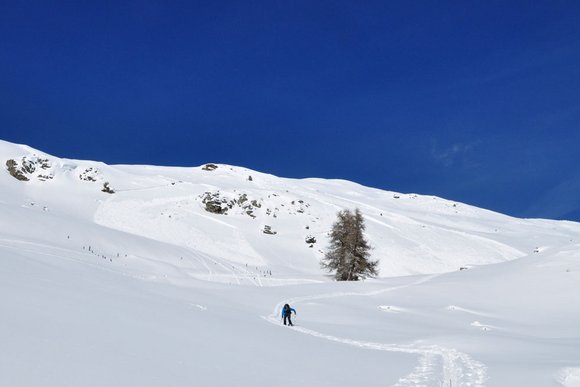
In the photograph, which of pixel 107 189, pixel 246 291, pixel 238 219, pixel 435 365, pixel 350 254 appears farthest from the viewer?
pixel 107 189

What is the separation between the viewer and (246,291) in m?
28.5

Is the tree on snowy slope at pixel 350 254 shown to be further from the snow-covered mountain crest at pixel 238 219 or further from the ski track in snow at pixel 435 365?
the ski track in snow at pixel 435 365

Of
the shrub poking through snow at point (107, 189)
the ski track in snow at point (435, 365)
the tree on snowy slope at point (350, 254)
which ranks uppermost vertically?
the shrub poking through snow at point (107, 189)

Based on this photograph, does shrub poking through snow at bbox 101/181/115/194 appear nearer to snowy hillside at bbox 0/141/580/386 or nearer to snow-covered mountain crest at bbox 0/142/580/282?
snow-covered mountain crest at bbox 0/142/580/282

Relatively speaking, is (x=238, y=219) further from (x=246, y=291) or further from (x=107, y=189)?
(x=246, y=291)

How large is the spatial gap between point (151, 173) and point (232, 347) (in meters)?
70.2

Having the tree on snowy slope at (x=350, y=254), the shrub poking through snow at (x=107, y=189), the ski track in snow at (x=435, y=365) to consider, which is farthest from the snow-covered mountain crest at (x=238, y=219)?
the ski track in snow at (x=435, y=365)

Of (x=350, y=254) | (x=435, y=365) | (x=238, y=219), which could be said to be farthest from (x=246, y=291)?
(x=238, y=219)

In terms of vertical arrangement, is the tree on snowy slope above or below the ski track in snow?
above

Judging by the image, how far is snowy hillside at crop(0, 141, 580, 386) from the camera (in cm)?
841

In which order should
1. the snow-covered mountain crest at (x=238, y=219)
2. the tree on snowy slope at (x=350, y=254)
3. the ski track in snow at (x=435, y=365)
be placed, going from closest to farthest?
the ski track in snow at (x=435, y=365)
the tree on snowy slope at (x=350, y=254)
the snow-covered mountain crest at (x=238, y=219)

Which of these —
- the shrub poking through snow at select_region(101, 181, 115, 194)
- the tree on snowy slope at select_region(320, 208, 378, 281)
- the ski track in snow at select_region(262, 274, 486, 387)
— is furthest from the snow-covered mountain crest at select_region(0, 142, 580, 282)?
the ski track in snow at select_region(262, 274, 486, 387)

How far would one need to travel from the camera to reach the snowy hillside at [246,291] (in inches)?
331

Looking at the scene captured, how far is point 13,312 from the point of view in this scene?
8250mm
